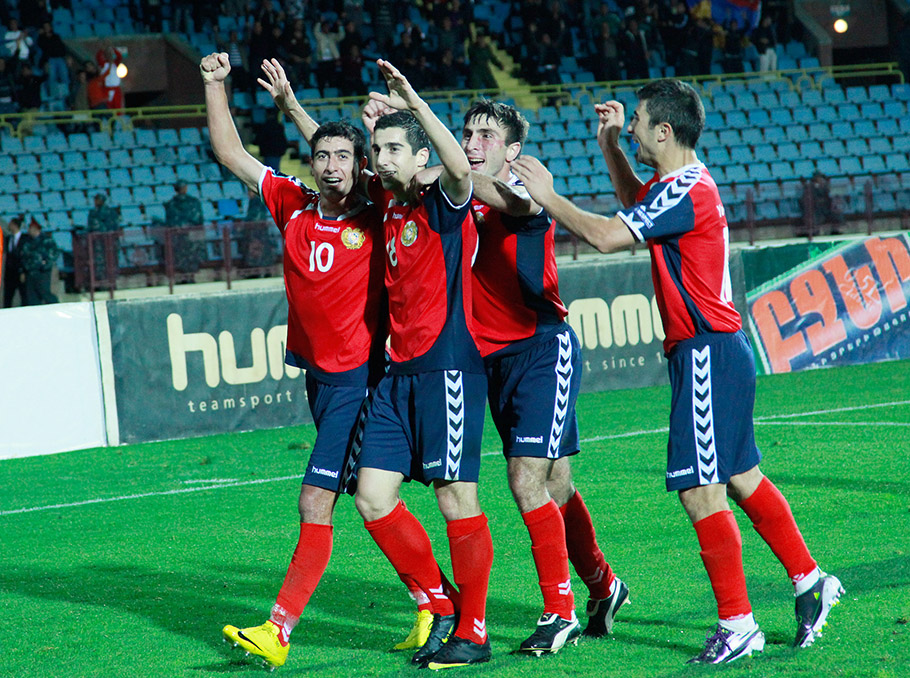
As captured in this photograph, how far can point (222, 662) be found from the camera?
15.1ft

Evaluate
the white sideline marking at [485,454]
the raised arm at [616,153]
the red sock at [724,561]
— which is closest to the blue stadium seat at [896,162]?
the white sideline marking at [485,454]

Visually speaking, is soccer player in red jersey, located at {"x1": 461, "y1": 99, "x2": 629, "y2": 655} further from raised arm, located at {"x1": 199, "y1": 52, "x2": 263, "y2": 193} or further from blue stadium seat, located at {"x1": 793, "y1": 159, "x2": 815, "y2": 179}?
blue stadium seat, located at {"x1": 793, "y1": 159, "x2": 815, "y2": 179}

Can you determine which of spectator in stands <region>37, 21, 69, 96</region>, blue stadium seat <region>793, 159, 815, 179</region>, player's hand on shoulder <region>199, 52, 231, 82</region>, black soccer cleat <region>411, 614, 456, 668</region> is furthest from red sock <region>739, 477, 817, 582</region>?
spectator in stands <region>37, 21, 69, 96</region>

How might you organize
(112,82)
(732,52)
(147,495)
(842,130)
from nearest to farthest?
(147,495), (112,82), (842,130), (732,52)

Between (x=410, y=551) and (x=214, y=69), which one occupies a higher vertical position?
(x=214, y=69)

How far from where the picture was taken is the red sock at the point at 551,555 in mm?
4594

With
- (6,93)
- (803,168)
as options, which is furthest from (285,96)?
(803,168)

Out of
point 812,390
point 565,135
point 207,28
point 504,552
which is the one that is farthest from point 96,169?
point 504,552

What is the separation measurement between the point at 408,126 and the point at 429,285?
585 mm

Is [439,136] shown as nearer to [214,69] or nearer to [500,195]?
[500,195]

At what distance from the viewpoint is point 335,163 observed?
466 centimetres

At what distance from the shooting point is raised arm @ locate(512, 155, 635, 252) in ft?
13.4

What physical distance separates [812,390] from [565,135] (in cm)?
934

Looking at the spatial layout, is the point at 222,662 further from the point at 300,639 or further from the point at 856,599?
the point at 856,599
